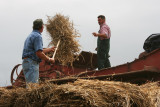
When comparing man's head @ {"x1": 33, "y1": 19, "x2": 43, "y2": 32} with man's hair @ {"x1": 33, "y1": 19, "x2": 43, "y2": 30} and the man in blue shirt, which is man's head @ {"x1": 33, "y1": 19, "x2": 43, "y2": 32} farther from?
the man in blue shirt

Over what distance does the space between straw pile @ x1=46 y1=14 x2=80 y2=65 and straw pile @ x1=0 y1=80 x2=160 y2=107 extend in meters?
3.19

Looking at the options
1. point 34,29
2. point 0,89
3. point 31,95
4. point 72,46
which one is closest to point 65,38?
point 72,46

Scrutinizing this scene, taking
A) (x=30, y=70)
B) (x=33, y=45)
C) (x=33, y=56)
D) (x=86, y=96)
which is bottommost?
(x=86, y=96)

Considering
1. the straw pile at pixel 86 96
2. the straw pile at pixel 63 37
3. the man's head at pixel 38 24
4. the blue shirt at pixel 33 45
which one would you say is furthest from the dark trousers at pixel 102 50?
the straw pile at pixel 86 96

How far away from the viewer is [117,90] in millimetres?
3117

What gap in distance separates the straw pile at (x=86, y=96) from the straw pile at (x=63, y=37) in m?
3.19

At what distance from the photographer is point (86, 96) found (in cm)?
292

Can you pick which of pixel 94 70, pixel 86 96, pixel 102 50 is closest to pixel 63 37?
pixel 94 70

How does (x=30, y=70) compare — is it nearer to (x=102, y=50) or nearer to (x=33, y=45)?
(x=33, y=45)

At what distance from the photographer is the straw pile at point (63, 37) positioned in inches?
267

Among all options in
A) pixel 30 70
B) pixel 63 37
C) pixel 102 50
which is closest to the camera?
pixel 30 70

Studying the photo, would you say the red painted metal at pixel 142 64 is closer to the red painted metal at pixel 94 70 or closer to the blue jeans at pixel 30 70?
the red painted metal at pixel 94 70

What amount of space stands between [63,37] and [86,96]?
408 cm

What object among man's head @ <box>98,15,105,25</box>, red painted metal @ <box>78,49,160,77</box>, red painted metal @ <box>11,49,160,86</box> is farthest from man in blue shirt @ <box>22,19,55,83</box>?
man's head @ <box>98,15,105,25</box>
